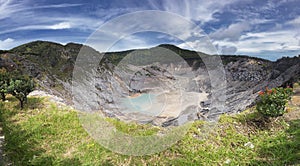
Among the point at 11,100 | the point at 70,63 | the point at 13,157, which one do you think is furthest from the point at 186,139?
the point at 70,63

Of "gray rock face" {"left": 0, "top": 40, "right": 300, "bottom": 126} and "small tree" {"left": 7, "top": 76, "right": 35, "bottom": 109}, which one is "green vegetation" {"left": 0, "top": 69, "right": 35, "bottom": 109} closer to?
"small tree" {"left": 7, "top": 76, "right": 35, "bottom": 109}

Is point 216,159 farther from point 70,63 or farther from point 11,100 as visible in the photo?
point 70,63

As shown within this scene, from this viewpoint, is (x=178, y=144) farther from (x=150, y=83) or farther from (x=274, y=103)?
(x=150, y=83)

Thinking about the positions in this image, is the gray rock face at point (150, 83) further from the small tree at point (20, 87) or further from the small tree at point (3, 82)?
the small tree at point (3, 82)

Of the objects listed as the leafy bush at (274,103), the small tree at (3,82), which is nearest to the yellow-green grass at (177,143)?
the leafy bush at (274,103)

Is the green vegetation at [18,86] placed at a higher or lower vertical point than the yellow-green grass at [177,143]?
higher

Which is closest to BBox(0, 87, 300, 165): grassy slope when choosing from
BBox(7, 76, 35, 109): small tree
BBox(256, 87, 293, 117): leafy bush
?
BBox(256, 87, 293, 117): leafy bush

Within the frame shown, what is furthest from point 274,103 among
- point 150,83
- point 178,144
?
point 150,83
